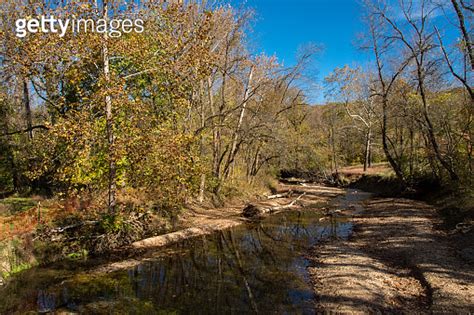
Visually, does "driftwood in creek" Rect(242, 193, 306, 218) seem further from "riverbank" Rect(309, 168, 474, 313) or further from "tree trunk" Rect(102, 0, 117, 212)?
"tree trunk" Rect(102, 0, 117, 212)

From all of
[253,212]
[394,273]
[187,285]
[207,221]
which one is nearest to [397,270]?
[394,273]

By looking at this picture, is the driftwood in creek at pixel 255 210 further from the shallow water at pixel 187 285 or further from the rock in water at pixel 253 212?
the shallow water at pixel 187 285

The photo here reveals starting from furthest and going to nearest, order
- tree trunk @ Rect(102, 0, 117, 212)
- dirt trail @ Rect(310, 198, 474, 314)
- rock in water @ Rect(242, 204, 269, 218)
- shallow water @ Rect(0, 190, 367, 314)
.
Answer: rock in water @ Rect(242, 204, 269, 218), tree trunk @ Rect(102, 0, 117, 212), shallow water @ Rect(0, 190, 367, 314), dirt trail @ Rect(310, 198, 474, 314)

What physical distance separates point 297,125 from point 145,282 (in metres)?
39.2

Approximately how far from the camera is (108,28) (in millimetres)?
12383

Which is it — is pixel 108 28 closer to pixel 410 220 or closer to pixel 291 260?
pixel 291 260

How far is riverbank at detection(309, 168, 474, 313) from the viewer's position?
7836 millimetres

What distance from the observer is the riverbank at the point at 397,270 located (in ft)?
25.7

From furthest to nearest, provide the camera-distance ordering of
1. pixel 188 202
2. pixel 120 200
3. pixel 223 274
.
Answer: pixel 188 202 → pixel 120 200 → pixel 223 274

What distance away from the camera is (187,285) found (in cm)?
962

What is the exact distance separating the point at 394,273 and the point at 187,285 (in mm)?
6271

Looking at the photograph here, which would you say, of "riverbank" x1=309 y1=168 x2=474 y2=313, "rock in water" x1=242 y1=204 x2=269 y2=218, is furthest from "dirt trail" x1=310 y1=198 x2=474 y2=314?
"rock in water" x1=242 y1=204 x2=269 y2=218

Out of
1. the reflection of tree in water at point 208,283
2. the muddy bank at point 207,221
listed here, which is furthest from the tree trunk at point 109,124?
the reflection of tree in water at point 208,283

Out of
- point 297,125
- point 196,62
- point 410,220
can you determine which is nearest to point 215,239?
point 196,62
